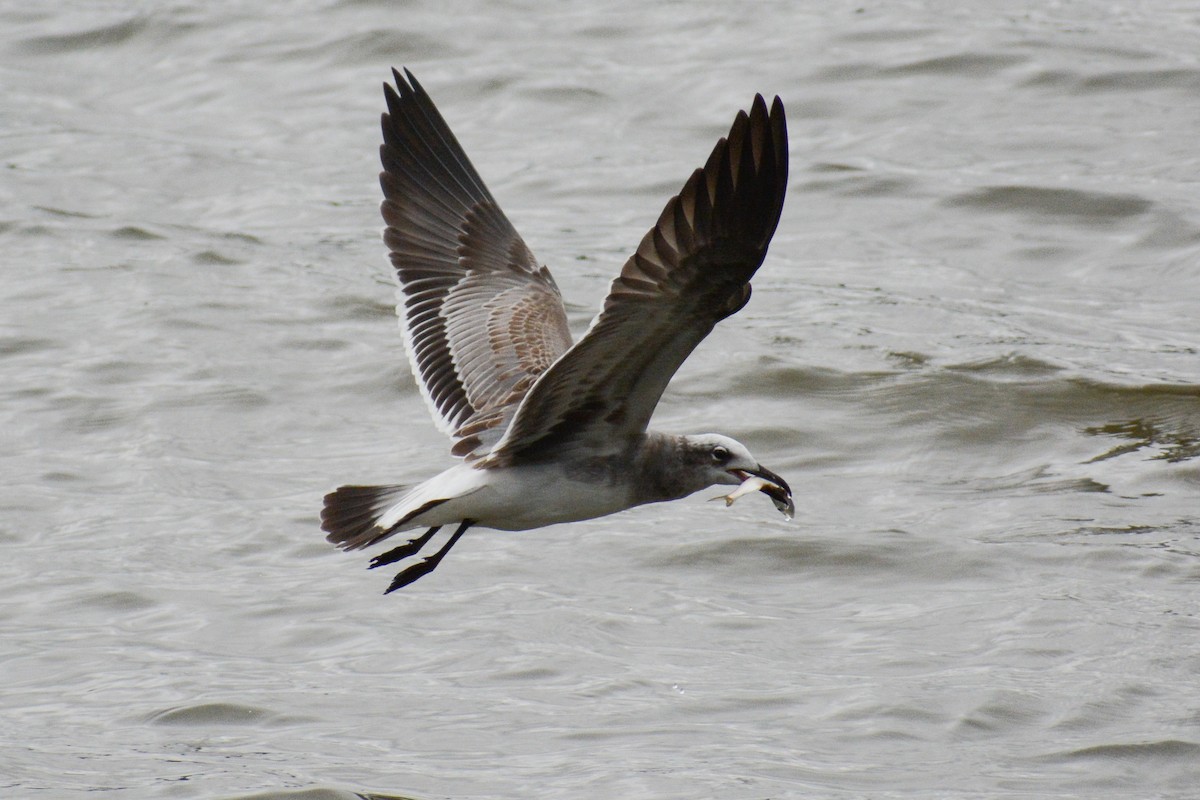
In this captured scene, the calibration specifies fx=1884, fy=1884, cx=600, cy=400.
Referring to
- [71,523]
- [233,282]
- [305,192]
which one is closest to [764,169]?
[71,523]

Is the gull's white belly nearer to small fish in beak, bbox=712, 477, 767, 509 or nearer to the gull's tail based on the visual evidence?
the gull's tail

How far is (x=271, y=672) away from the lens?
6645 millimetres

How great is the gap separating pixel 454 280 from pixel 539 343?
0.58m

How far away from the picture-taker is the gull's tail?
18.2 feet

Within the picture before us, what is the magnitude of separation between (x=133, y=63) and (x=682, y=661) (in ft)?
29.8

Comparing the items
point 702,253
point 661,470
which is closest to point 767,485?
point 661,470

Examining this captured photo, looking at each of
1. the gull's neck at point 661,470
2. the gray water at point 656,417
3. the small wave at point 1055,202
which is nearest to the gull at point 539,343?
the gull's neck at point 661,470

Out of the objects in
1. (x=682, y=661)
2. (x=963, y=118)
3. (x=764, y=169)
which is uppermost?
(x=764, y=169)

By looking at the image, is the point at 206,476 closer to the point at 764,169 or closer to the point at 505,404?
the point at 505,404

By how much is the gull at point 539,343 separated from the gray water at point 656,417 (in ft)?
2.86

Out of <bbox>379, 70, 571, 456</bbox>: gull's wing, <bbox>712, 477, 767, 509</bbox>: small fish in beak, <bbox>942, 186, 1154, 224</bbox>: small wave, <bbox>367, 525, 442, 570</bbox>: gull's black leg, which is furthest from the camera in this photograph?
<bbox>942, 186, 1154, 224</bbox>: small wave

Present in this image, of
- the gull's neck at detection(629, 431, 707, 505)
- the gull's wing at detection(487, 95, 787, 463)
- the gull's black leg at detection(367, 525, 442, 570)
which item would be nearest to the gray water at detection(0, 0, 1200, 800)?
the gull's black leg at detection(367, 525, 442, 570)

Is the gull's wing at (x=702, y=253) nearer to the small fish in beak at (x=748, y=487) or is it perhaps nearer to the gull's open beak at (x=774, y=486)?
the small fish in beak at (x=748, y=487)

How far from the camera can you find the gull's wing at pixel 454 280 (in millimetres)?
6316
